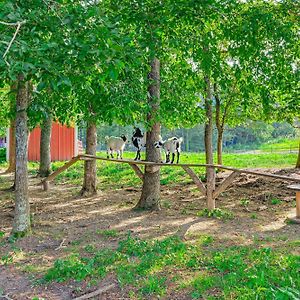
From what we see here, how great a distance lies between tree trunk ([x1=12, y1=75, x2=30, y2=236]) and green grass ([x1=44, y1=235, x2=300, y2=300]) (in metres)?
1.45

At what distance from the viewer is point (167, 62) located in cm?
876

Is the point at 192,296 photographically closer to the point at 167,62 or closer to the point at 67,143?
the point at 167,62

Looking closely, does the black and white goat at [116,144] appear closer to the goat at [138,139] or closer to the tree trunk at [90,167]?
the goat at [138,139]

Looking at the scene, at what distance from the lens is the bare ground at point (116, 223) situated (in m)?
4.57

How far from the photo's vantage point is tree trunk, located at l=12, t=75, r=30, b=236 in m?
6.14

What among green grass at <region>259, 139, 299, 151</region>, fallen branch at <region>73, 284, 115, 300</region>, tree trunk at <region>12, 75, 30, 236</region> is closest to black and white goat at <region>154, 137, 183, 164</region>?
tree trunk at <region>12, 75, 30, 236</region>

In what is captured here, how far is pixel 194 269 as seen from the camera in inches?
184

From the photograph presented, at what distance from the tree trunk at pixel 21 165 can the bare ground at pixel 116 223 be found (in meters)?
0.28

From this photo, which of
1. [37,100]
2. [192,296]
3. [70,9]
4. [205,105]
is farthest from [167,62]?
[192,296]

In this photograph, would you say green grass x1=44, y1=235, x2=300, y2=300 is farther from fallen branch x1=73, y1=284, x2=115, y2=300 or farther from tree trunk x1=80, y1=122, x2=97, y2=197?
tree trunk x1=80, y1=122, x2=97, y2=197

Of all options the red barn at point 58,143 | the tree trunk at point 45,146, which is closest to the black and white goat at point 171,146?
the tree trunk at point 45,146

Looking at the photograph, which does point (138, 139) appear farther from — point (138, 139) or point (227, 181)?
point (227, 181)

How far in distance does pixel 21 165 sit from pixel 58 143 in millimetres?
16267

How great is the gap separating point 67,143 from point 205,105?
44.9 ft
